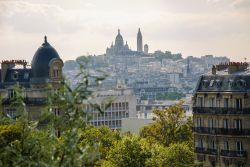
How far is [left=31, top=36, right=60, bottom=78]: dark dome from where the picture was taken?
324 feet

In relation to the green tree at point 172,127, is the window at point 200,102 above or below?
above

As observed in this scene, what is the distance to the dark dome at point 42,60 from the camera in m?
98.7

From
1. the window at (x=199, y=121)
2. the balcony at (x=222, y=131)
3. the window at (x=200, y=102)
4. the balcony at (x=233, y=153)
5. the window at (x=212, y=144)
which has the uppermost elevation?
the window at (x=200, y=102)

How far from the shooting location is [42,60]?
324ft

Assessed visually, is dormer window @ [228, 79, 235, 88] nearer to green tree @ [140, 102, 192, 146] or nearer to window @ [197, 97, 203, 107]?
window @ [197, 97, 203, 107]

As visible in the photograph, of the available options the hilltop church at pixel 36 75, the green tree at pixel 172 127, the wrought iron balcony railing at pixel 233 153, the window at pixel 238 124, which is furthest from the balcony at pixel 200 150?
the hilltop church at pixel 36 75

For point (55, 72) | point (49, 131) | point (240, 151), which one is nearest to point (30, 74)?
point (55, 72)

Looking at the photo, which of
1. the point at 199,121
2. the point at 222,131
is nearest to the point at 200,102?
the point at 199,121

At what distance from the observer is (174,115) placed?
10462cm

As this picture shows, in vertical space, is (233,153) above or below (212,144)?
below

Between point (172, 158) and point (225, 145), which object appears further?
point (172, 158)

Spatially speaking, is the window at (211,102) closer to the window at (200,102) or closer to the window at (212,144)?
the window at (200,102)

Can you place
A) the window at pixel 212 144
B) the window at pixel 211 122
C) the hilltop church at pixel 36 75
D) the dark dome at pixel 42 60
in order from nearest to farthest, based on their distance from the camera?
the window at pixel 212 144
the window at pixel 211 122
the hilltop church at pixel 36 75
the dark dome at pixel 42 60

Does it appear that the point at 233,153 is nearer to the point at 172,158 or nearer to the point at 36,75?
the point at 172,158
